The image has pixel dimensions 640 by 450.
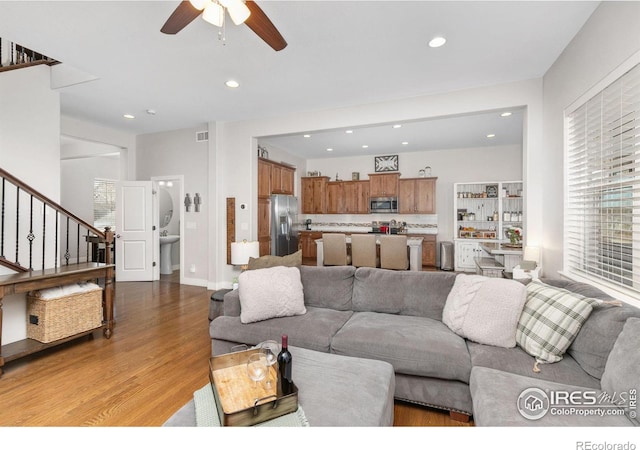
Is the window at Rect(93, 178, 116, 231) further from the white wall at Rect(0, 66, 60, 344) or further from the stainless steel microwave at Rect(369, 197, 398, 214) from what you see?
the stainless steel microwave at Rect(369, 197, 398, 214)

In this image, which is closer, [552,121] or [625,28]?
[625,28]

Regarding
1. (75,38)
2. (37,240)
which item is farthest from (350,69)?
(37,240)

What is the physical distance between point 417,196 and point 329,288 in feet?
16.7

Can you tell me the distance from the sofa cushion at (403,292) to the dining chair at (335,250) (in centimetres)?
288

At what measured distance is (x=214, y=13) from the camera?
192 cm

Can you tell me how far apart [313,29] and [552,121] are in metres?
2.60

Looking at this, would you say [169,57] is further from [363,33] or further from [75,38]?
[363,33]

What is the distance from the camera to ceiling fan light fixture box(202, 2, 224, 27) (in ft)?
6.15

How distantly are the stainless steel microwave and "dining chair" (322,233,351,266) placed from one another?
7.18 ft

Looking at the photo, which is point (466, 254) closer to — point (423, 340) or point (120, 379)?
point (423, 340)

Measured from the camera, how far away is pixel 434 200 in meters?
6.95

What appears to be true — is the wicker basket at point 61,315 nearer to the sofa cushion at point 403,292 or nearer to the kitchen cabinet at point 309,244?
the sofa cushion at point 403,292

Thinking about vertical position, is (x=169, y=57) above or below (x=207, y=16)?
above

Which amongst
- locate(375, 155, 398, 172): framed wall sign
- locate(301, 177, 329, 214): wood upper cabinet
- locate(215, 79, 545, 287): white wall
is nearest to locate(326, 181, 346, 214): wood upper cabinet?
locate(301, 177, 329, 214): wood upper cabinet
